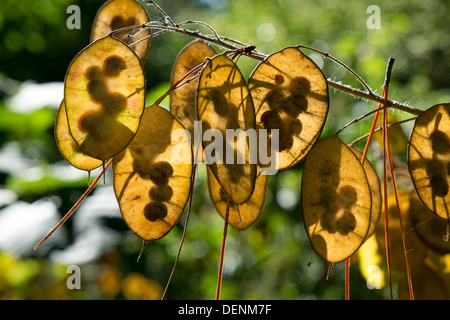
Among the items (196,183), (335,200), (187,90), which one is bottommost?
(335,200)

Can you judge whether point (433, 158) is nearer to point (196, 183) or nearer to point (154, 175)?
point (154, 175)

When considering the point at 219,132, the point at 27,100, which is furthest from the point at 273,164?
the point at 27,100

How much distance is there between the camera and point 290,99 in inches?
21.7

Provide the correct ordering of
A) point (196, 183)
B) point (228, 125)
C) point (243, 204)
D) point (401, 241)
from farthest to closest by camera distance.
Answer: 1. point (196, 183)
2. point (401, 241)
3. point (243, 204)
4. point (228, 125)

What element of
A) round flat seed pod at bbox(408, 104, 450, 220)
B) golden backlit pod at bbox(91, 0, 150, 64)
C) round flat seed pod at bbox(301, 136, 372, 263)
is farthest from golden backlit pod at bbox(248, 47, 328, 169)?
golden backlit pod at bbox(91, 0, 150, 64)

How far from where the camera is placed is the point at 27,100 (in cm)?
147

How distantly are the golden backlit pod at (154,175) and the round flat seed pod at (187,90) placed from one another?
0.14m

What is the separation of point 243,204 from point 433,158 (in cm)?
24

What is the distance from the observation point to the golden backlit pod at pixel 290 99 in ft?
1.78

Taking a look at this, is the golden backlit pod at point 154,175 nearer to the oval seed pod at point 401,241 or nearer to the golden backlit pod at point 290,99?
the golden backlit pod at point 290,99

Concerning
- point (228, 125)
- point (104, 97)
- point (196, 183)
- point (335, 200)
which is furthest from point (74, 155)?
point (196, 183)

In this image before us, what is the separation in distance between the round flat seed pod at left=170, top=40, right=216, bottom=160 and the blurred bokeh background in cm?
23
